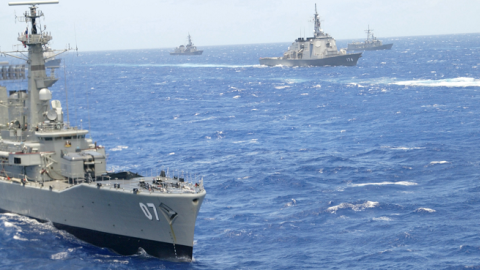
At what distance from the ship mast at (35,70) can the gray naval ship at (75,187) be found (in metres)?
0.05

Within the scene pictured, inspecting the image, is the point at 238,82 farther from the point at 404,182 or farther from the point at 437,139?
the point at 404,182

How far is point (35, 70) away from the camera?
3183 centimetres

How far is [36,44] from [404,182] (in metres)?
23.8

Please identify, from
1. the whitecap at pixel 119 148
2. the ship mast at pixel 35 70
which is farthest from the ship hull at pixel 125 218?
the whitecap at pixel 119 148

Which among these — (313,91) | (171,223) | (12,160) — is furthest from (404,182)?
(313,91)

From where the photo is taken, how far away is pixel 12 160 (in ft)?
96.9

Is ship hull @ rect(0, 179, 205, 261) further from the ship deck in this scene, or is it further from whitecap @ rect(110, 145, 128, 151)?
whitecap @ rect(110, 145, 128, 151)

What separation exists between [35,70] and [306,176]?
18.2m

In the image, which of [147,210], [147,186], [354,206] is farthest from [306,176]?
[147,210]

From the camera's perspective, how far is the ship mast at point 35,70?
3133cm

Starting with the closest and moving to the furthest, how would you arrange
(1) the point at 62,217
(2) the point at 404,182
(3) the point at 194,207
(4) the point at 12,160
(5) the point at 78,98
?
(3) the point at 194,207
(1) the point at 62,217
(4) the point at 12,160
(2) the point at 404,182
(5) the point at 78,98

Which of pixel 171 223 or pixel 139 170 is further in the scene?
pixel 139 170

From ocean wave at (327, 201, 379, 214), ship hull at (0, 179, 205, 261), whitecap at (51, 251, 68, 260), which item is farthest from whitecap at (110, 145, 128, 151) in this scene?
ocean wave at (327, 201, 379, 214)

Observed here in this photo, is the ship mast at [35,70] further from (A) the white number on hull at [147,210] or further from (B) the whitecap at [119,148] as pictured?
(B) the whitecap at [119,148]
